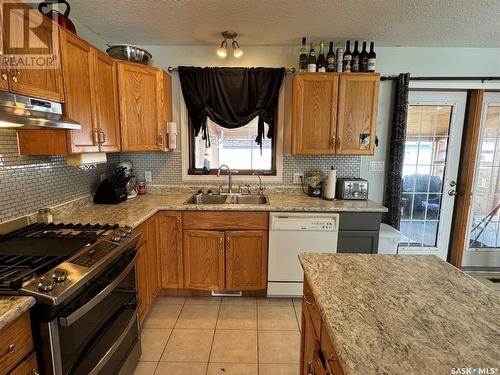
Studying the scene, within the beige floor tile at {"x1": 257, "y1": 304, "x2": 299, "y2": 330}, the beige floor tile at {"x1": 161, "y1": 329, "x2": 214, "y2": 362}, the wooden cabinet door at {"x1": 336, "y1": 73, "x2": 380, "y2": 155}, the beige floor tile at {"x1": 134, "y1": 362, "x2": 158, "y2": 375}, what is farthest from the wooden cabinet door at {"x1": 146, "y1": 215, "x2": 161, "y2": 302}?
the wooden cabinet door at {"x1": 336, "y1": 73, "x2": 380, "y2": 155}

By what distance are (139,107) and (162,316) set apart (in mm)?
1889

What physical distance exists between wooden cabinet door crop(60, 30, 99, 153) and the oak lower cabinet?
5.70 ft

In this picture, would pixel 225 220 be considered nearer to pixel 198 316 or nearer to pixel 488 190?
pixel 198 316

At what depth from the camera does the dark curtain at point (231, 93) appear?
9.07 feet

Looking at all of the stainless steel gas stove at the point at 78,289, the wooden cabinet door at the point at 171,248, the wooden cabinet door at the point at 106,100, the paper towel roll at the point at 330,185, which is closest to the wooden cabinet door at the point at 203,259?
the wooden cabinet door at the point at 171,248

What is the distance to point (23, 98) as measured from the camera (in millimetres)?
1265

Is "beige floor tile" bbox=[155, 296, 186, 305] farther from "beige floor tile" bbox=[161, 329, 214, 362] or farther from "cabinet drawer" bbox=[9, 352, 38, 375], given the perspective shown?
"cabinet drawer" bbox=[9, 352, 38, 375]

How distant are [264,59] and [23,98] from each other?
2185 mm

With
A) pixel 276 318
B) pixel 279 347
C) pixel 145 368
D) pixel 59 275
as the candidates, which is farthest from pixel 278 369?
pixel 59 275

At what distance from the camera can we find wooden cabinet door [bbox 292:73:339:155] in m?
2.54

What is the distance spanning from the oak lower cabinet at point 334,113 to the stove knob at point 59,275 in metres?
2.09

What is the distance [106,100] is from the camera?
7.11 feet

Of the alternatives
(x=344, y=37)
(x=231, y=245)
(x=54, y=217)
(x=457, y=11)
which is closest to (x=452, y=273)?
(x=231, y=245)

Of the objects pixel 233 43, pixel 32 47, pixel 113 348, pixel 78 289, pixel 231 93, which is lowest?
pixel 113 348
